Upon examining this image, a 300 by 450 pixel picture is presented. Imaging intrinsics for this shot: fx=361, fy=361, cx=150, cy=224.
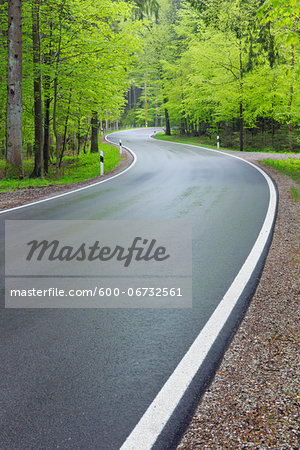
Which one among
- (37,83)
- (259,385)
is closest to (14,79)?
(37,83)

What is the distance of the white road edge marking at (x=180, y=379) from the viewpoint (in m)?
2.02

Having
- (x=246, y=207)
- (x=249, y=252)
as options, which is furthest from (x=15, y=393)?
(x=246, y=207)

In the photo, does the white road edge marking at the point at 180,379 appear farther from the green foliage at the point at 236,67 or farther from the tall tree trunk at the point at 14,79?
the tall tree trunk at the point at 14,79

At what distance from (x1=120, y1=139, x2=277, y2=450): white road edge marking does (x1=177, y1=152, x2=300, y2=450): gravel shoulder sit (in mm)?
159

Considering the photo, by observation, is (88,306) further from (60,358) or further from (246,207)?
(246,207)

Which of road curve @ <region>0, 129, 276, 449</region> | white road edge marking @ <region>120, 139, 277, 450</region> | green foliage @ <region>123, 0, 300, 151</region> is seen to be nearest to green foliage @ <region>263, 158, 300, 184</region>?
green foliage @ <region>123, 0, 300, 151</region>

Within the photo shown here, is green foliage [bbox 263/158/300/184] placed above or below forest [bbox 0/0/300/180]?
below

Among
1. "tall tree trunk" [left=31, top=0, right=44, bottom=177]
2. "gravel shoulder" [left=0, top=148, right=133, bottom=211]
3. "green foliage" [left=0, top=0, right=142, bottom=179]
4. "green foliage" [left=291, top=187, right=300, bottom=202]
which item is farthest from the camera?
"tall tree trunk" [left=31, top=0, right=44, bottom=177]

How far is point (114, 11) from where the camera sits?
14.7 meters

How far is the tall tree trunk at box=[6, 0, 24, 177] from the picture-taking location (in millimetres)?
12734

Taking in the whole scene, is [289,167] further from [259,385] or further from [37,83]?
[259,385]

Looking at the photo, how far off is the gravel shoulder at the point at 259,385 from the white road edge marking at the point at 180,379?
0.16 m

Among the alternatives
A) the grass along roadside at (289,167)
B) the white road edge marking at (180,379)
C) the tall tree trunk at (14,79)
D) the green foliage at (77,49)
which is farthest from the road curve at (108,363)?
the green foliage at (77,49)

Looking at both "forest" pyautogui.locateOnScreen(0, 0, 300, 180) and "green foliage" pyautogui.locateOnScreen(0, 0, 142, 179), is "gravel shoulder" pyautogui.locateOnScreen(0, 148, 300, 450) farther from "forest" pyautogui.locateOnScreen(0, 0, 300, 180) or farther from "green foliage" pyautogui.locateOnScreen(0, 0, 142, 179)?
"green foliage" pyautogui.locateOnScreen(0, 0, 142, 179)
